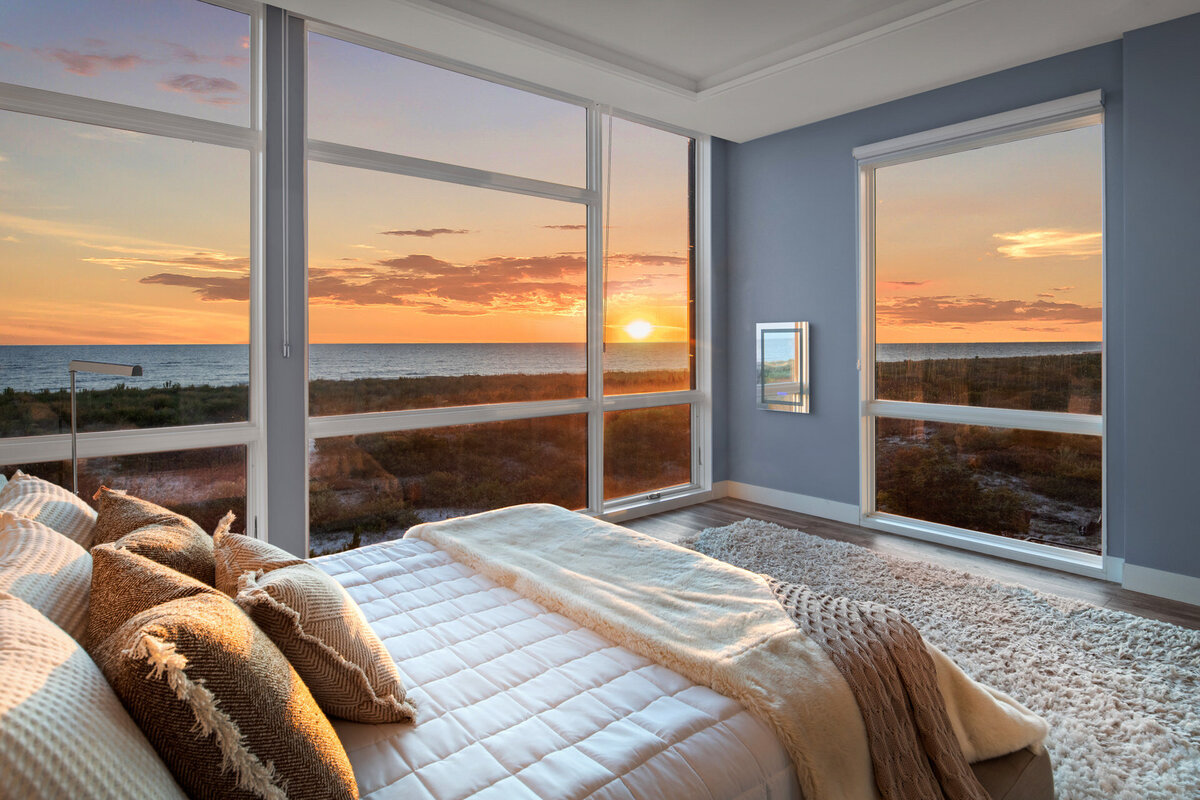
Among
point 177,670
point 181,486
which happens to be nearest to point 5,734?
point 177,670

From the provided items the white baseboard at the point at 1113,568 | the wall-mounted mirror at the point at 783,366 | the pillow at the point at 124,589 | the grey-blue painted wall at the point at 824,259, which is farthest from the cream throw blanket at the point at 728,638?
the wall-mounted mirror at the point at 783,366

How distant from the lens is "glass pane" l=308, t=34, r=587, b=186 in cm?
359

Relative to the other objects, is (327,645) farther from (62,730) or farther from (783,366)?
(783,366)

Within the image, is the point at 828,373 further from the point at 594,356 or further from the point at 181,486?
the point at 181,486

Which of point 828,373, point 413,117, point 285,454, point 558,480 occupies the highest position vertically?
point 413,117

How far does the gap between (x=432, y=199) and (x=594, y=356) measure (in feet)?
4.99

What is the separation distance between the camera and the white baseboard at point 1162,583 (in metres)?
3.34

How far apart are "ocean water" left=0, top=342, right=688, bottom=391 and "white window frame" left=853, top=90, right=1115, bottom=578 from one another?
151 cm

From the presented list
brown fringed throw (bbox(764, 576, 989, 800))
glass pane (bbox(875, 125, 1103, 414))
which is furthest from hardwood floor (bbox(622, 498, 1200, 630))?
brown fringed throw (bbox(764, 576, 989, 800))

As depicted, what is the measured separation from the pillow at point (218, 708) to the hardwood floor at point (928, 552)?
11.8ft

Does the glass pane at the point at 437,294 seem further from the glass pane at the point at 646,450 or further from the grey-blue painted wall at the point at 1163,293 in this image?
the grey-blue painted wall at the point at 1163,293

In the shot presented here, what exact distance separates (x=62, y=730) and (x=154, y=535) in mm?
783

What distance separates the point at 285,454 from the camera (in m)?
3.43

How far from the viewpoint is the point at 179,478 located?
3191 mm
